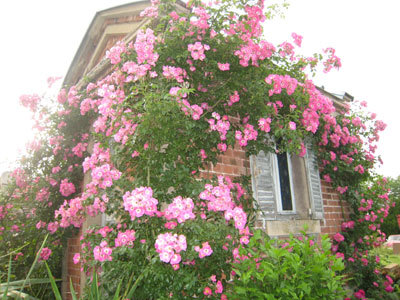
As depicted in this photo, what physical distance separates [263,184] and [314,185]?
4.54 feet

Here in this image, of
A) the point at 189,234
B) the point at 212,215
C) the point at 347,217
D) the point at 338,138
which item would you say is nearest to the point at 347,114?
the point at 338,138

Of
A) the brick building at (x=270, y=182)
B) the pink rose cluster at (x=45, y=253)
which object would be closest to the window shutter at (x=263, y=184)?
the brick building at (x=270, y=182)

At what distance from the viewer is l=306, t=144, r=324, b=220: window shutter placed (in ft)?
15.2

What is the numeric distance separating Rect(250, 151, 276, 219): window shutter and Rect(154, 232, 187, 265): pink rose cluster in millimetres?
1911

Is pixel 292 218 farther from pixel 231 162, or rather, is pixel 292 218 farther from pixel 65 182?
pixel 65 182

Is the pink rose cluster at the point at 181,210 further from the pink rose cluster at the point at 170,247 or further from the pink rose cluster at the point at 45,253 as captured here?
the pink rose cluster at the point at 45,253

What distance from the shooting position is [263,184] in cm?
392

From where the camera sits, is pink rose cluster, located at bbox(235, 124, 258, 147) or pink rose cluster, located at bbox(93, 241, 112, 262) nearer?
pink rose cluster, located at bbox(93, 241, 112, 262)

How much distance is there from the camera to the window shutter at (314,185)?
15.2 ft

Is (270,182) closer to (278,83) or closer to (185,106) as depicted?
(278,83)

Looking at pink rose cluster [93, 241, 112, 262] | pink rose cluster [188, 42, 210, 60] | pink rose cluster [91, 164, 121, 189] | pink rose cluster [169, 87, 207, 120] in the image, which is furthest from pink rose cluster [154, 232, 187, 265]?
pink rose cluster [188, 42, 210, 60]

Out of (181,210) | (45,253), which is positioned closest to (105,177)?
(181,210)

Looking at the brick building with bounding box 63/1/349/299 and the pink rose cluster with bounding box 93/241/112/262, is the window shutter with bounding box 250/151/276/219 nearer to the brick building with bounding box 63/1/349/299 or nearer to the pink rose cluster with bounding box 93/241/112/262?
the brick building with bounding box 63/1/349/299

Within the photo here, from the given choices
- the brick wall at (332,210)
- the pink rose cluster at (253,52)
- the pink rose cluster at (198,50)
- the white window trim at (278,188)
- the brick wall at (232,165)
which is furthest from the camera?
the brick wall at (332,210)
